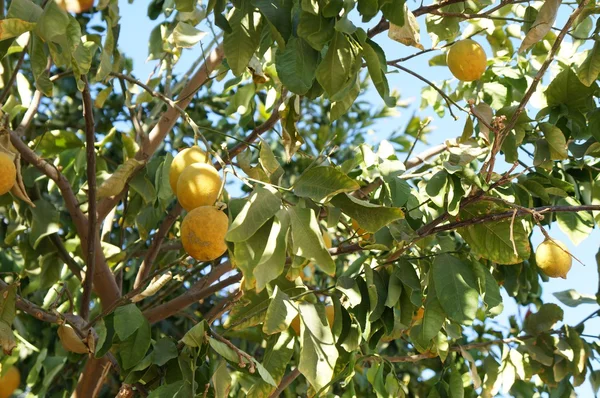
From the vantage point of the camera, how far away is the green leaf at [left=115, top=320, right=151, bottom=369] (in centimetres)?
209

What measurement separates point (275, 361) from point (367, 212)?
60cm

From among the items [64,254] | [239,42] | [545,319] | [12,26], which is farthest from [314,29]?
[545,319]

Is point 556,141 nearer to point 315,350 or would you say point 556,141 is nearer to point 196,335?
point 315,350

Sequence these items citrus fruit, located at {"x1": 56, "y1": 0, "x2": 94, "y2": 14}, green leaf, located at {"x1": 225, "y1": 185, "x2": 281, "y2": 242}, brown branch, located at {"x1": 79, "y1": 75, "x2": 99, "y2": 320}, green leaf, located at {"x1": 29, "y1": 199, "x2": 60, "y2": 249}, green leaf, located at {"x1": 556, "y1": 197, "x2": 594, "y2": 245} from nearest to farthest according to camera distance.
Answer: green leaf, located at {"x1": 225, "y1": 185, "x2": 281, "y2": 242}, citrus fruit, located at {"x1": 56, "y1": 0, "x2": 94, "y2": 14}, brown branch, located at {"x1": 79, "y1": 75, "x2": 99, "y2": 320}, green leaf, located at {"x1": 556, "y1": 197, "x2": 594, "y2": 245}, green leaf, located at {"x1": 29, "y1": 199, "x2": 60, "y2": 249}

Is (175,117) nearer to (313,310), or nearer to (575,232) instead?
(313,310)

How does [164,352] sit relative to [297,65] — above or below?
below

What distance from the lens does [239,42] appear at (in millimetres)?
1920

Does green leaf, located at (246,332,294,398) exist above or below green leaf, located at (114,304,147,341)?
below

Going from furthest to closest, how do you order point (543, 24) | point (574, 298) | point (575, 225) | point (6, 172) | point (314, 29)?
point (574, 298) < point (575, 225) < point (6, 172) < point (543, 24) < point (314, 29)

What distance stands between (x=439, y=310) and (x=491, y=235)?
0.78 feet

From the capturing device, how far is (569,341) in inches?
109

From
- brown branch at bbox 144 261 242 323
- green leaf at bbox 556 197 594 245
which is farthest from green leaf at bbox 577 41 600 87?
brown branch at bbox 144 261 242 323

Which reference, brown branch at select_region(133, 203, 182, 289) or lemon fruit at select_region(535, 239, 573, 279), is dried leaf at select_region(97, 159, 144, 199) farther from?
lemon fruit at select_region(535, 239, 573, 279)

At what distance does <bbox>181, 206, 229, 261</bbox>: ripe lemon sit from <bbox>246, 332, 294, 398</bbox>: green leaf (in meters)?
0.41
